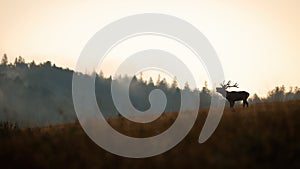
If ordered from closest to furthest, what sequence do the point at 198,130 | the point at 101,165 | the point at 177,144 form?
the point at 101,165 → the point at 177,144 → the point at 198,130

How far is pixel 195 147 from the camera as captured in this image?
16.6 m

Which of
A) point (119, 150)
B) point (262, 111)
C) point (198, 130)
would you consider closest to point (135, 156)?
point (119, 150)

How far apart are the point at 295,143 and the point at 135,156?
554 centimetres

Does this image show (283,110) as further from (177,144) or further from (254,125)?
(177,144)

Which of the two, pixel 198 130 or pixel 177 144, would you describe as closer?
pixel 177 144

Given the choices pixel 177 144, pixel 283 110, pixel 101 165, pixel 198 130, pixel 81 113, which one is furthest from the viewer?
pixel 81 113

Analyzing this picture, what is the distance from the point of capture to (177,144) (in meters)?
17.2

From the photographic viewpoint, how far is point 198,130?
736 inches

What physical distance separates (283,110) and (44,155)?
10098 millimetres

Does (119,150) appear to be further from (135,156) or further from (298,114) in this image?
(298,114)

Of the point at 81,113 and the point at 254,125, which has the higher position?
the point at 81,113

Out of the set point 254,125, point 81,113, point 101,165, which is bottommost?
point 101,165

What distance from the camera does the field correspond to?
15406 mm

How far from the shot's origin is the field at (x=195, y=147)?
15406 millimetres
